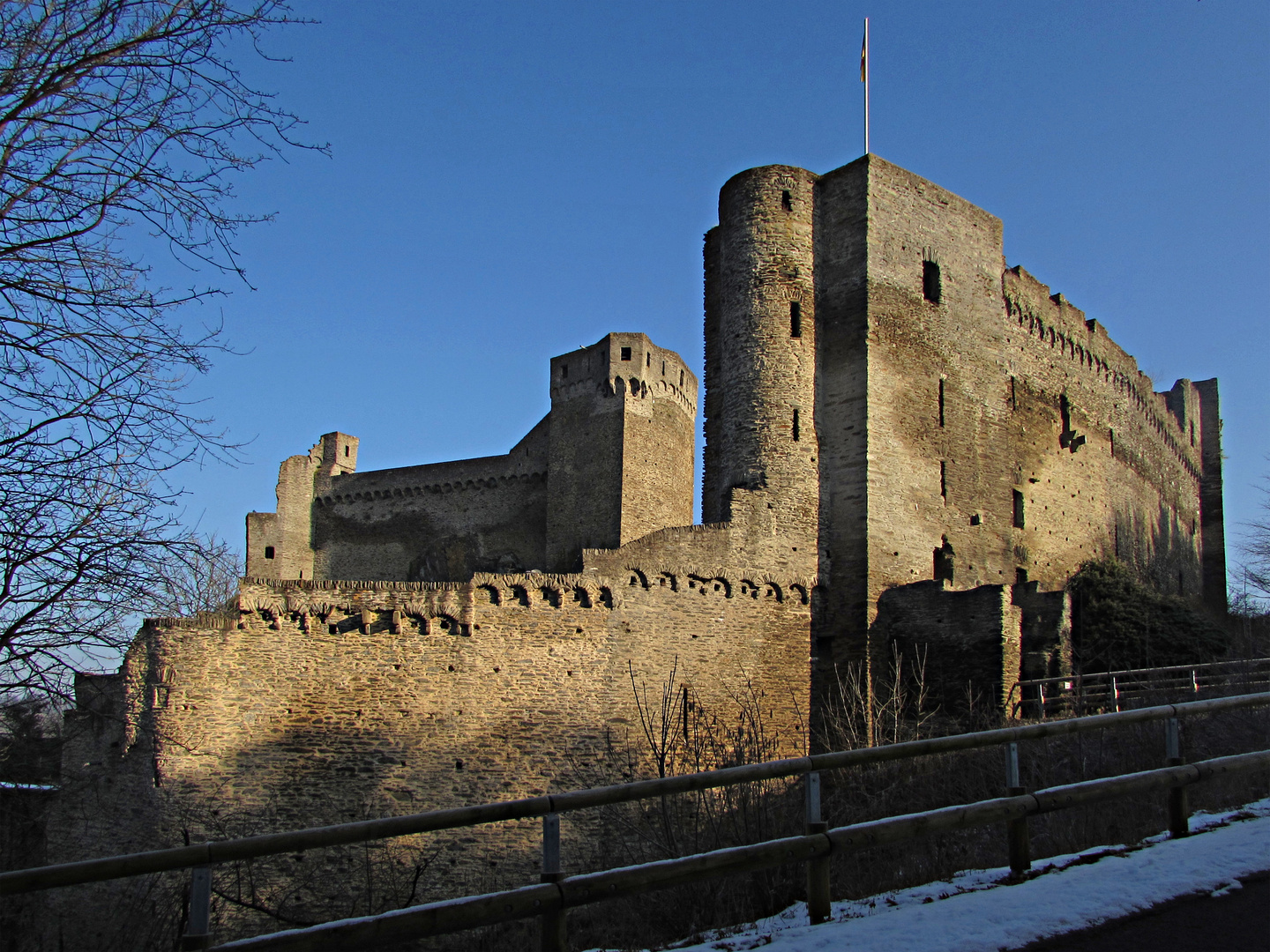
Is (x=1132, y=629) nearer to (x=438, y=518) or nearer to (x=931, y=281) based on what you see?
(x=931, y=281)

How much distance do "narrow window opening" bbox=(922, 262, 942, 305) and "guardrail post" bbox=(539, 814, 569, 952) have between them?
20433mm

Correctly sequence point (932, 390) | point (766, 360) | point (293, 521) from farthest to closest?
point (293, 521) < point (932, 390) < point (766, 360)

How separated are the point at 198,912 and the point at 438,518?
33526 millimetres

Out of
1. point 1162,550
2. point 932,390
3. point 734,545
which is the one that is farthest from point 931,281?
point 1162,550

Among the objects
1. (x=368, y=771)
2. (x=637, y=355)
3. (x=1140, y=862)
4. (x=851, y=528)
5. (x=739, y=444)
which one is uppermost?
(x=637, y=355)

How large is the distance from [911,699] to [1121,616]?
738 cm

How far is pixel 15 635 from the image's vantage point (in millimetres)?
7355

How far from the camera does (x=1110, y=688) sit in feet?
64.1

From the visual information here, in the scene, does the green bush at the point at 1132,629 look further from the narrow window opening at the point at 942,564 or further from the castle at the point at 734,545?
the narrow window opening at the point at 942,564

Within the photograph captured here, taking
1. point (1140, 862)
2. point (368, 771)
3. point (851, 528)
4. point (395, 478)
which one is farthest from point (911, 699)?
point (395, 478)

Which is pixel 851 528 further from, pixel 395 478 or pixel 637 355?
pixel 395 478

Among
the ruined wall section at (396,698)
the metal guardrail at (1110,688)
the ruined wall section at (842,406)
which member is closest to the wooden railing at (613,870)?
the ruined wall section at (396,698)

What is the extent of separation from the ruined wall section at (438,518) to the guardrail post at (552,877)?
2908 centimetres

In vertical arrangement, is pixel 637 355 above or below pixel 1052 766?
above
